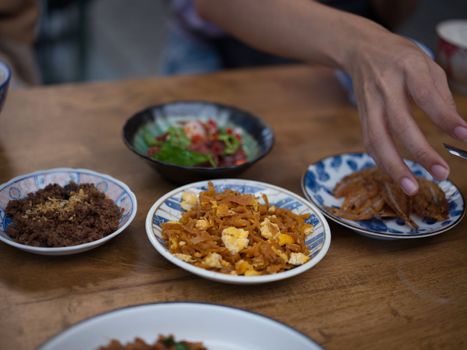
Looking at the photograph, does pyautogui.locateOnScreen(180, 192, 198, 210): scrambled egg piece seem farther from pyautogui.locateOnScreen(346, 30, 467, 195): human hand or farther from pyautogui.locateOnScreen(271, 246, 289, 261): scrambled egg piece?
pyautogui.locateOnScreen(346, 30, 467, 195): human hand

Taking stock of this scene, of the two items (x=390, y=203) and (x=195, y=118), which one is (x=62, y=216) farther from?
(x=390, y=203)

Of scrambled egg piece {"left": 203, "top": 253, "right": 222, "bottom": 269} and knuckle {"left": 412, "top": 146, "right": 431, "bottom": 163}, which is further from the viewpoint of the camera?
knuckle {"left": 412, "top": 146, "right": 431, "bottom": 163}

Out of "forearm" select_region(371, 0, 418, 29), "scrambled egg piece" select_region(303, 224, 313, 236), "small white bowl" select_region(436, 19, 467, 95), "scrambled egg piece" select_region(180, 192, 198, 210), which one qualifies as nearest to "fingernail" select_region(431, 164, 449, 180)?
"scrambled egg piece" select_region(303, 224, 313, 236)

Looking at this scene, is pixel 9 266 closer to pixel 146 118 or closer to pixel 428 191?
pixel 146 118

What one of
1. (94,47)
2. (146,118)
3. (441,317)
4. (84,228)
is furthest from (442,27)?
(94,47)

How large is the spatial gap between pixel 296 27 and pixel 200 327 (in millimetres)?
1056

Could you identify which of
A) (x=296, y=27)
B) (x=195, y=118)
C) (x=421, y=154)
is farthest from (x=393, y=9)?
(x=421, y=154)

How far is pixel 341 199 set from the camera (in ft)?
4.58

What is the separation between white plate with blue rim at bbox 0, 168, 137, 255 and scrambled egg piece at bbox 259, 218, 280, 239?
0.28 metres

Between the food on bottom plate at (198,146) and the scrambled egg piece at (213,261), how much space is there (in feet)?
1.32

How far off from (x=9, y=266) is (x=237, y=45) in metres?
1.69

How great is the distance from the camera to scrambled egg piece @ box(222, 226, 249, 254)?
A: 1.06 m

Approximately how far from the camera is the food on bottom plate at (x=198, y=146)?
1401 mm

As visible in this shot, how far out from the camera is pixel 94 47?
489cm
